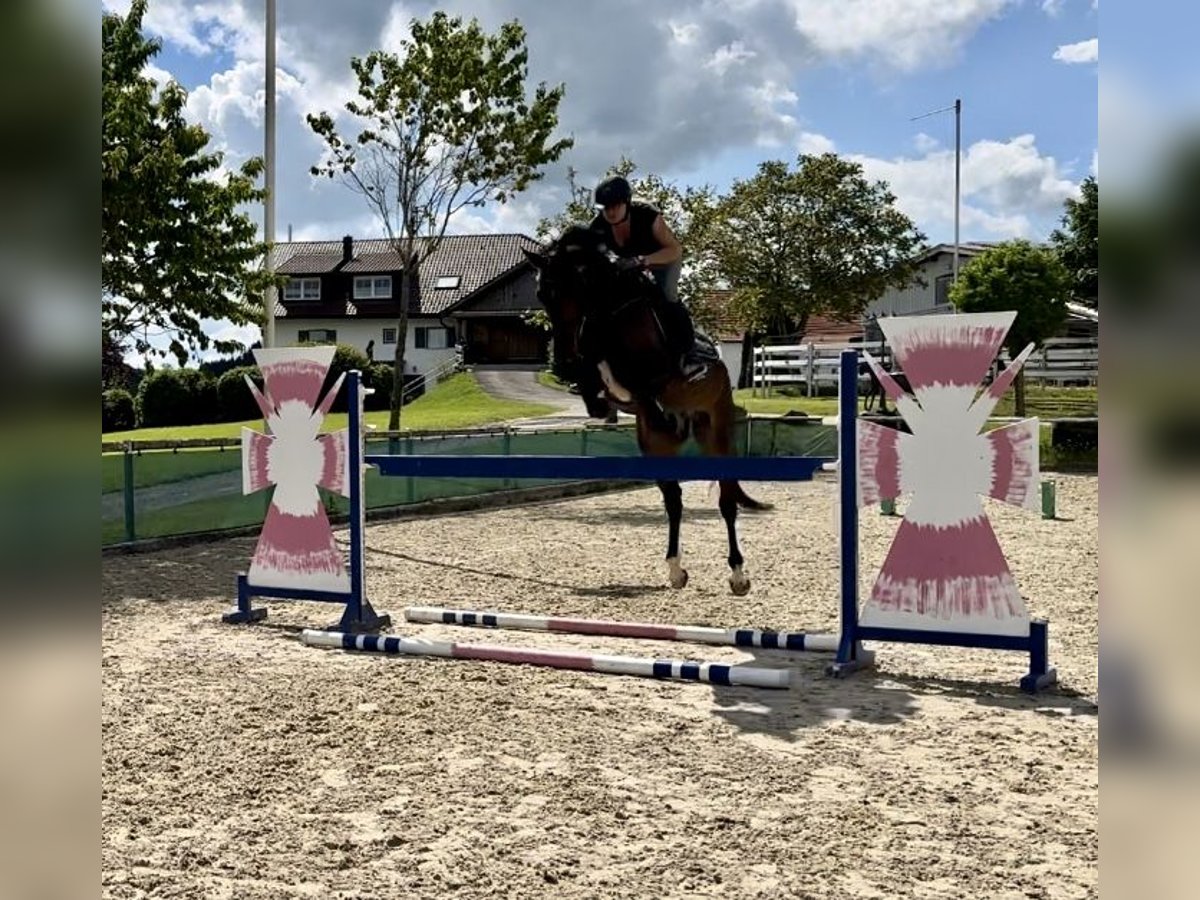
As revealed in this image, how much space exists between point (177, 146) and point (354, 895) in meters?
10.2

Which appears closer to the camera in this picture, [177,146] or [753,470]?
[753,470]

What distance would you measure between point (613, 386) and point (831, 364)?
24.7 m

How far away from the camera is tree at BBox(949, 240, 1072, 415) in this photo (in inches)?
1051

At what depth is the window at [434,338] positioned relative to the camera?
46.4 meters

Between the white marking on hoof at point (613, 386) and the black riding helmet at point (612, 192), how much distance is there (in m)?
0.87

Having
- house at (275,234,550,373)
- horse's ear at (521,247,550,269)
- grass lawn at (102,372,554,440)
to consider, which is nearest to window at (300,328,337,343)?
house at (275,234,550,373)

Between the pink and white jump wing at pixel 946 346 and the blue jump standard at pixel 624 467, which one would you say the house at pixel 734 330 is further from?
the pink and white jump wing at pixel 946 346

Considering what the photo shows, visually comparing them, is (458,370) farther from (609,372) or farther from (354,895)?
(354,895)

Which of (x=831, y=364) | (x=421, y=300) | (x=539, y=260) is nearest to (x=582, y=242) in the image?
(x=539, y=260)

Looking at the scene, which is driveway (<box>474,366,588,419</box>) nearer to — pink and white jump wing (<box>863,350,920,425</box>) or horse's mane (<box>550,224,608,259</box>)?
horse's mane (<box>550,224,608,259</box>)

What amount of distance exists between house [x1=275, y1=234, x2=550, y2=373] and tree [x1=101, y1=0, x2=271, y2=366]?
30.6 m

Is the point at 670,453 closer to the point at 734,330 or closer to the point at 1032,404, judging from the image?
the point at 1032,404
